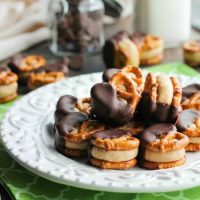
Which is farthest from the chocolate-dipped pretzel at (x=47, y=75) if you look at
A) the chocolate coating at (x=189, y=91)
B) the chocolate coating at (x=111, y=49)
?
the chocolate coating at (x=189, y=91)

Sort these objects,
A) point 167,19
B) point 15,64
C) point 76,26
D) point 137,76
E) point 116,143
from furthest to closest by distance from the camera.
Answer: point 167,19
point 76,26
point 15,64
point 137,76
point 116,143

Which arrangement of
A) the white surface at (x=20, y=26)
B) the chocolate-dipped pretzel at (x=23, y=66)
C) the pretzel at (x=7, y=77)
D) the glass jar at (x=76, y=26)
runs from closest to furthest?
the pretzel at (x=7, y=77)
the chocolate-dipped pretzel at (x=23, y=66)
the glass jar at (x=76, y=26)
the white surface at (x=20, y=26)

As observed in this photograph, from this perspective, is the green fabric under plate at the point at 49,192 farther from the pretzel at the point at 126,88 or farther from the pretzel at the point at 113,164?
the pretzel at the point at 126,88

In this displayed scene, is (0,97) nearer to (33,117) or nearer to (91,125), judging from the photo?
(33,117)

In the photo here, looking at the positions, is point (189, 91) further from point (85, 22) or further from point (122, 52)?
point (85, 22)

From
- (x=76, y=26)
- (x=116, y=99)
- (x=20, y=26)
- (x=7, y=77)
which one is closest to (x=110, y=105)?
A: (x=116, y=99)

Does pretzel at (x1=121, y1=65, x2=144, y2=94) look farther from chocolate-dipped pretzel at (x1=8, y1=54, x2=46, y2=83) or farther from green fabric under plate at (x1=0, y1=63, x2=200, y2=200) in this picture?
chocolate-dipped pretzel at (x1=8, y1=54, x2=46, y2=83)
